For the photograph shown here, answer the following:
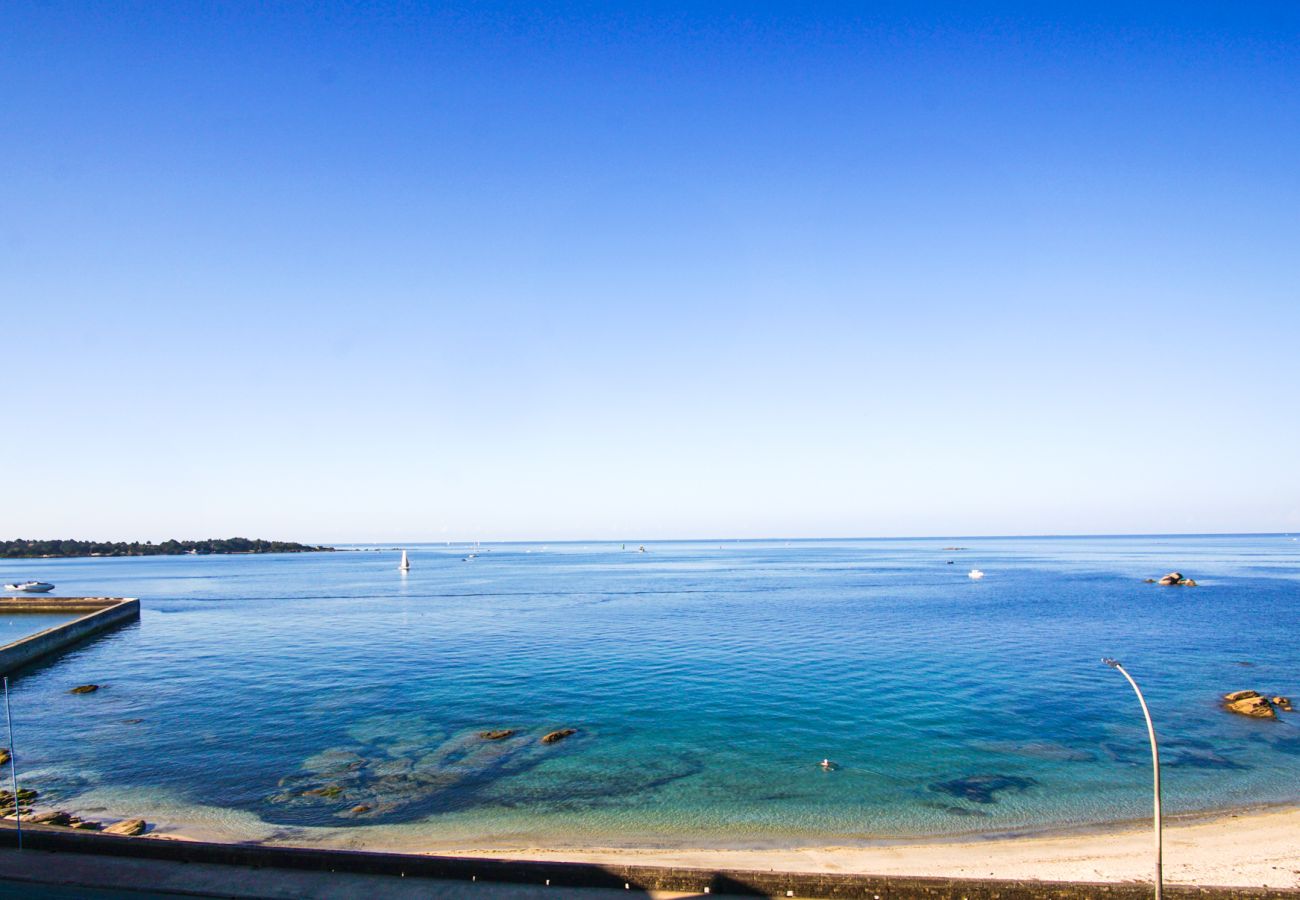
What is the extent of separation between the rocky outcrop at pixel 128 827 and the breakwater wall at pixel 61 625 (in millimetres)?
44740

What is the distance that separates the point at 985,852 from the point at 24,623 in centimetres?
11691

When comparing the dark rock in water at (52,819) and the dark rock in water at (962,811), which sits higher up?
the dark rock in water at (52,819)

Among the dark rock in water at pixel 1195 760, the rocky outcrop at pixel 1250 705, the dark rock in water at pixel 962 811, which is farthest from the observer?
the rocky outcrop at pixel 1250 705

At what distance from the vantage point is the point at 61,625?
78.2 m

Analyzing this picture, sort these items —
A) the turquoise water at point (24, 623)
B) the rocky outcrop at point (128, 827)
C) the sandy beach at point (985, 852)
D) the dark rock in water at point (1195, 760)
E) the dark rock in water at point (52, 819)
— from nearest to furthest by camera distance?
the sandy beach at point (985, 852), the rocky outcrop at point (128, 827), the dark rock in water at point (52, 819), the dark rock in water at point (1195, 760), the turquoise water at point (24, 623)

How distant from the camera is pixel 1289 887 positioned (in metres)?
21.0

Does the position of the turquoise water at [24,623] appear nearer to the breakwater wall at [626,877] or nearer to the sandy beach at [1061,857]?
the breakwater wall at [626,877]

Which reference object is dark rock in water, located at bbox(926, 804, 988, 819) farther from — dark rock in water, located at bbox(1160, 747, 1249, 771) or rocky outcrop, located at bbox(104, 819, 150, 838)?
rocky outcrop, located at bbox(104, 819, 150, 838)

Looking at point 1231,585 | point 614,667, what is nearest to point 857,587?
point 1231,585

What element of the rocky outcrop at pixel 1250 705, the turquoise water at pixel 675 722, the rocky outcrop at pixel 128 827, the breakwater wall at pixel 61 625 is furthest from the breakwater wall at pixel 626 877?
the breakwater wall at pixel 61 625

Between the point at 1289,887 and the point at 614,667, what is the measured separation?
1701 inches

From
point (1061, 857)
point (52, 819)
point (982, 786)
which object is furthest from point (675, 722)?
point (52, 819)

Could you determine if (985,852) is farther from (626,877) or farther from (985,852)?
(626,877)

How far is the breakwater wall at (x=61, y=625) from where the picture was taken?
60.6 metres
